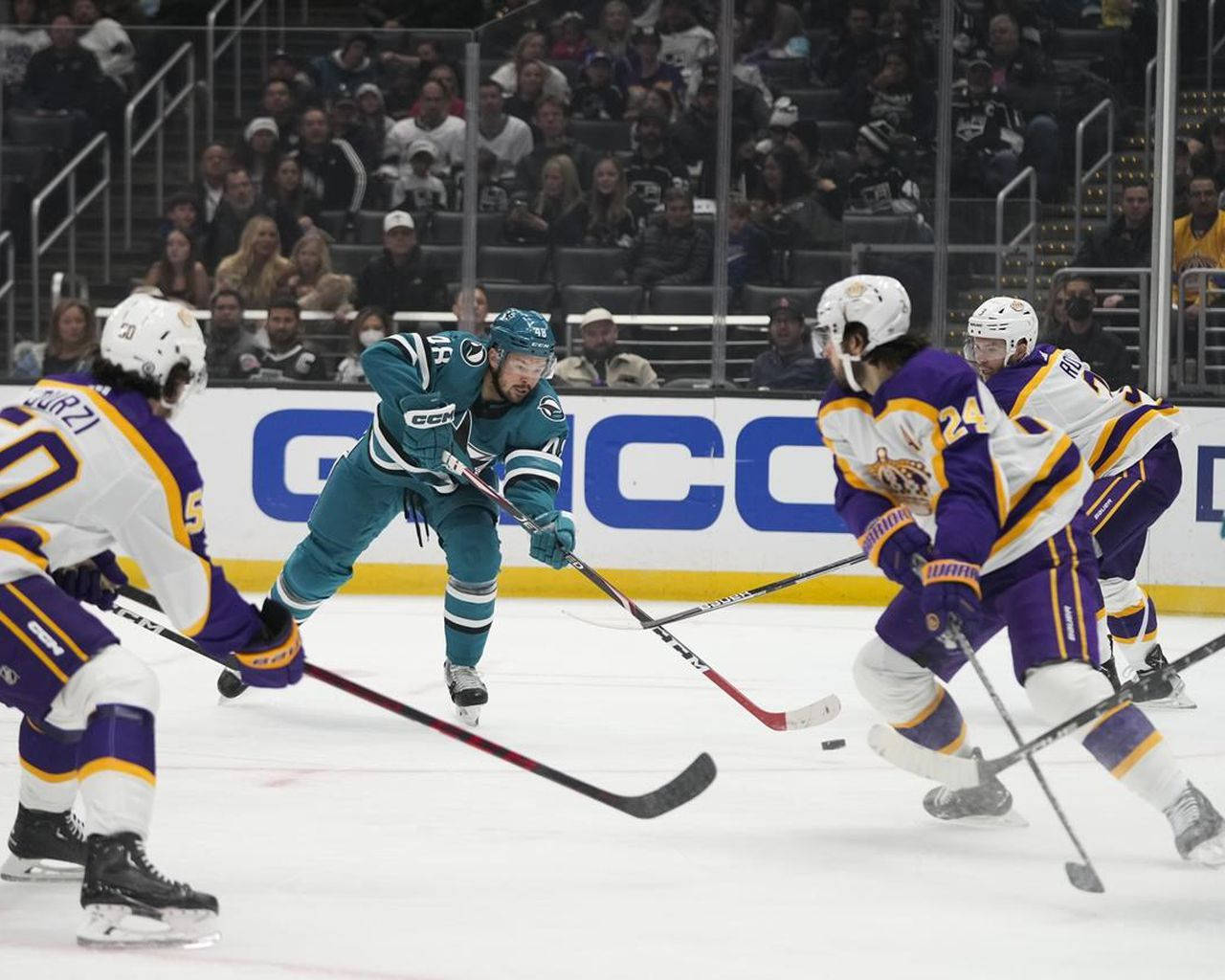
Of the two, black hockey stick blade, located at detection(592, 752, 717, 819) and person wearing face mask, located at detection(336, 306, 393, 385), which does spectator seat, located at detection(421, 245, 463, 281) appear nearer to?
person wearing face mask, located at detection(336, 306, 393, 385)

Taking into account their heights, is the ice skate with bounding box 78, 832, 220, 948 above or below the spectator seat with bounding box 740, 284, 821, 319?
below

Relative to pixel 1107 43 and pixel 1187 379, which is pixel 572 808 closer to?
pixel 1187 379

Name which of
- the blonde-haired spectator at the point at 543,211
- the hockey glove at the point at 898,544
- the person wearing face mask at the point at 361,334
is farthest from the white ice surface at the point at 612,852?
the blonde-haired spectator at the point at 543,211

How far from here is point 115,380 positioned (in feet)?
9.04

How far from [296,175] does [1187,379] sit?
11.5 feet

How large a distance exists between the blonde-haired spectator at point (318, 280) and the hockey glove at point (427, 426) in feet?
9.13

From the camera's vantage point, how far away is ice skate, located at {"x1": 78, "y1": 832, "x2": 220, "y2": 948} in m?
2.67

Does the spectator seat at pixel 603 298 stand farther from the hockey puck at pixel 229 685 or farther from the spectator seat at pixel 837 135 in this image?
the hockey puck at pixel 229 685

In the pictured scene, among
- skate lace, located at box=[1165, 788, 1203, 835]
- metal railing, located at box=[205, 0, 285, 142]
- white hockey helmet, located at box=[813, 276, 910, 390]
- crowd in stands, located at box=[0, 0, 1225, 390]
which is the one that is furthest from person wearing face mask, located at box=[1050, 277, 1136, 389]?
skate lace, located at box=[1165, 788, 1203, 835]

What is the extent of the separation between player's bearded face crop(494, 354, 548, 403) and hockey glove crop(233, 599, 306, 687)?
1.86 m

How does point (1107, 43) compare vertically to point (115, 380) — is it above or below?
above

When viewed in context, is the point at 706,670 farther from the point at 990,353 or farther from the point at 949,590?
the point at 949,590

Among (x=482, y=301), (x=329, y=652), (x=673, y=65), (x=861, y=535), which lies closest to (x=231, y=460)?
(x=482, y=301)

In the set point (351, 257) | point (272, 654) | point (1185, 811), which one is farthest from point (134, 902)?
point (351, 257)
